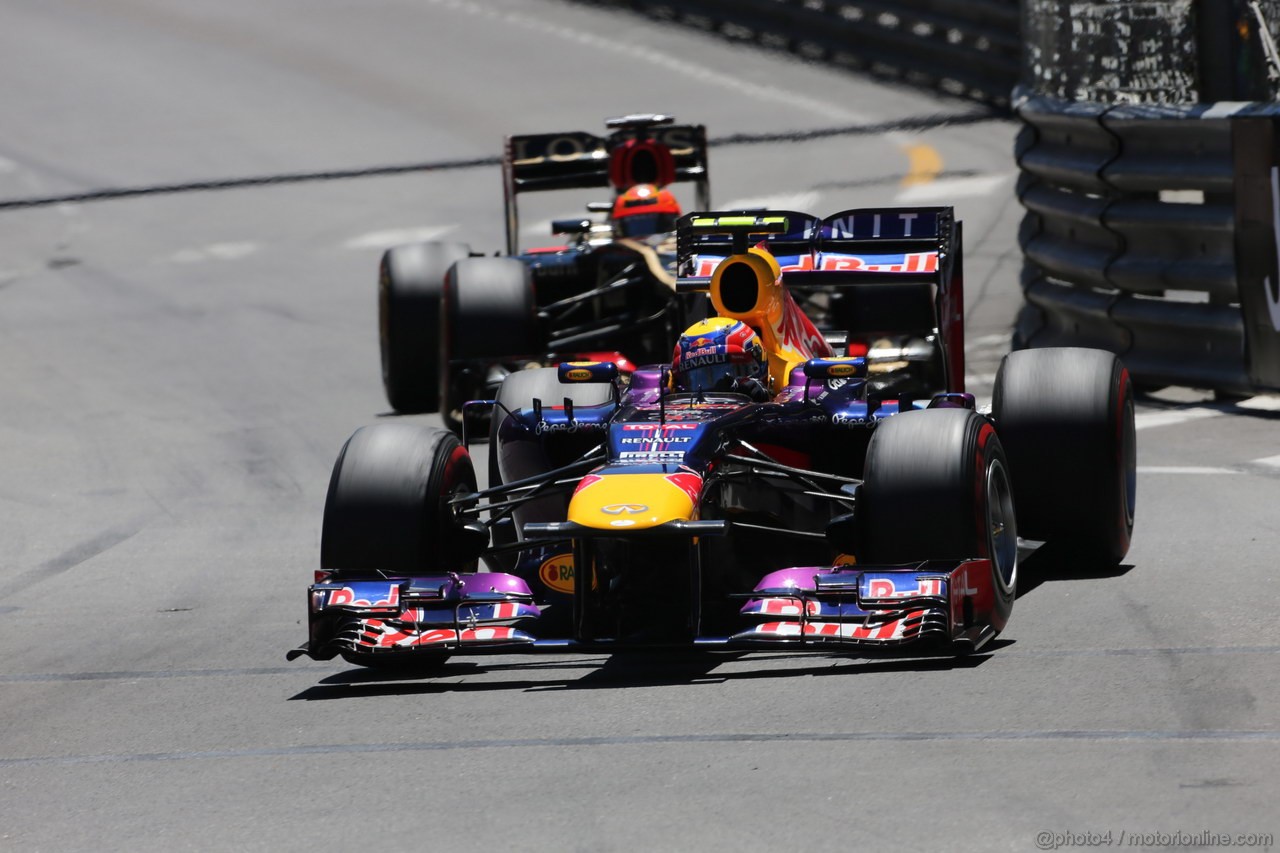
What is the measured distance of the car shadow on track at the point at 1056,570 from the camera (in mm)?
8844

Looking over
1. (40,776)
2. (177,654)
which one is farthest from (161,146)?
(40,776)

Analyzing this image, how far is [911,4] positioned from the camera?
26.7m

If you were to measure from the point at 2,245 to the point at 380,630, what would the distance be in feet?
53.6

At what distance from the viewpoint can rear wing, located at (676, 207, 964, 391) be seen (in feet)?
35.1

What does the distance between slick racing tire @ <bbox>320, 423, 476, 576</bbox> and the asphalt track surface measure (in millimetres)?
465

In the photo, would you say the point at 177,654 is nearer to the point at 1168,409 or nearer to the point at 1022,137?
the point at 1168,409

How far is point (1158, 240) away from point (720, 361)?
5390mm

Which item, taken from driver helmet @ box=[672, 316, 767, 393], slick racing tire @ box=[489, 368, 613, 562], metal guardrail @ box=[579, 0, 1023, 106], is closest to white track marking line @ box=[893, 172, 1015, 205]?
metal guardrail @ box=[579, 0, 1023, 106]

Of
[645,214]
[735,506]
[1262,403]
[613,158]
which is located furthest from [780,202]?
[735,506]

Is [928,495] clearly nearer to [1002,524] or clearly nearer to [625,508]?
[1002,524]

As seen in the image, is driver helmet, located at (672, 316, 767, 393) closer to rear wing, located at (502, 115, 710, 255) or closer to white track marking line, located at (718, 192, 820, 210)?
rear wing, located at (502, 115, 710, 255)

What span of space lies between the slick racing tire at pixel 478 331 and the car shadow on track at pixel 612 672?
5.74 m

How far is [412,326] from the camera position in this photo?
14.6 metres

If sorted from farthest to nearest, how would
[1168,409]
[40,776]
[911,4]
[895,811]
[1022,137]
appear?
[911,4] < [1022,137] < [1168,409] < [40,776] < [895,811]
